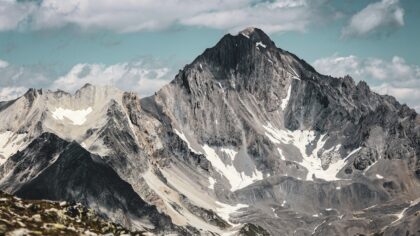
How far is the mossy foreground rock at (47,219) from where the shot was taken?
117438 mm

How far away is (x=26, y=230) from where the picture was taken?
116 meters

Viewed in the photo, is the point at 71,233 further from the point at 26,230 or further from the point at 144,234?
the point at 144,234

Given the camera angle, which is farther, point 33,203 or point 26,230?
point 33,203

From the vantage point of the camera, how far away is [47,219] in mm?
128625

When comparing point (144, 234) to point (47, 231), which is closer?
point (47, 231)

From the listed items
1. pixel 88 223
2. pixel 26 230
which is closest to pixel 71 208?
pixel 88 223

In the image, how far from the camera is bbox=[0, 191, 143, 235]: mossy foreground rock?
11744 centimetres

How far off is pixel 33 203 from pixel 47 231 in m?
16.4

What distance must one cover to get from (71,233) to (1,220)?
11365 mm

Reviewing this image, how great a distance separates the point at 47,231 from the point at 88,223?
18.6 m

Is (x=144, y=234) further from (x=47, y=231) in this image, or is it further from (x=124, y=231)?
(x=47, y=231)

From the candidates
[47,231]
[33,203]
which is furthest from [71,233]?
[33,203]

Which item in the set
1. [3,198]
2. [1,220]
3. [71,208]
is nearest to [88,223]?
[71,208]

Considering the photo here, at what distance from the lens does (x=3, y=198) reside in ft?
437
